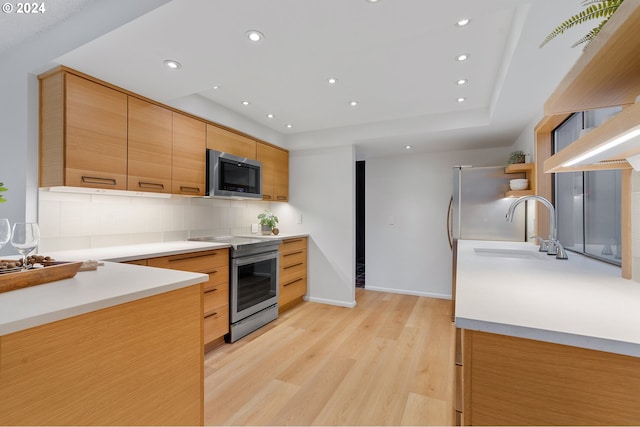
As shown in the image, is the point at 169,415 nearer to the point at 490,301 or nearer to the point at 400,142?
the point at 490,301

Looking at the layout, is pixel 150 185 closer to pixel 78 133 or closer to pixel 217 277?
pixel 78 133

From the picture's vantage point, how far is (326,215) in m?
3.86

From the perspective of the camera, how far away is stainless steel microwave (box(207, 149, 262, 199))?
111 inches

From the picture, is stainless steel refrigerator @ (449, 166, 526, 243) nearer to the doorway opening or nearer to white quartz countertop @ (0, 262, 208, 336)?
the doorway opening

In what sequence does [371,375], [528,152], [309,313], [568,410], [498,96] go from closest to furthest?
[568,410] → [371,375] → [498,96] → [528,152] → [309,313]

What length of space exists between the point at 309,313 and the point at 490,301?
282 centimetres

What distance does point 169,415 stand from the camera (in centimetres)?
108

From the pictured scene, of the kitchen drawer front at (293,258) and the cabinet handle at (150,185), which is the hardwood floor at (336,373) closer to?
the kitchen drawer front at (293,258)

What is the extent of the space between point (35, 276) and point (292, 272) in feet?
8.87

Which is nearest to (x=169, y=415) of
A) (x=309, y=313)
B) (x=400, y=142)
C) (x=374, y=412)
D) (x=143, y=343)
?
(x=143, y=343)

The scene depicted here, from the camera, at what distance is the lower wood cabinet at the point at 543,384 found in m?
0.61

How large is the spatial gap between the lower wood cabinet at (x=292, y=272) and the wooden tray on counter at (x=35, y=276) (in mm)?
2314

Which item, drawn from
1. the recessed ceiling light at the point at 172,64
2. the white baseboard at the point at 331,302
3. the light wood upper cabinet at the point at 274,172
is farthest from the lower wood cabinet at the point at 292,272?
the recessed ceiling light at the point at 172,64

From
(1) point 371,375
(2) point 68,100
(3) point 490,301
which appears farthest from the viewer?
(1) point 371,375
